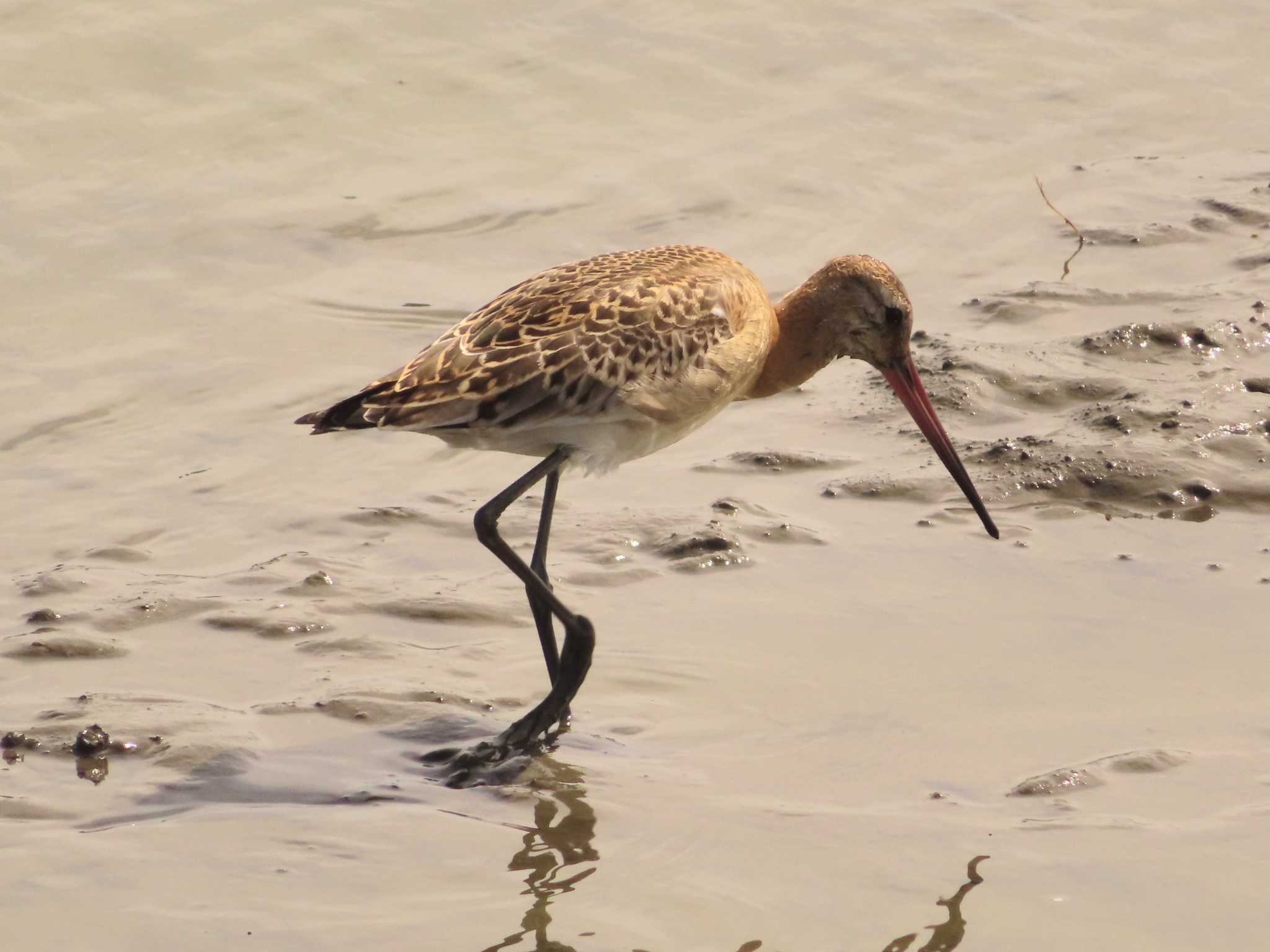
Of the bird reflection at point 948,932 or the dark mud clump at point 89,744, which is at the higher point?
the dark mud clump at point 89,744

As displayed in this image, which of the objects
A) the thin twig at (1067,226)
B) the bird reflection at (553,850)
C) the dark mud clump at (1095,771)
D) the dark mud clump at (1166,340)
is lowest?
the bird reflection at (553,850)

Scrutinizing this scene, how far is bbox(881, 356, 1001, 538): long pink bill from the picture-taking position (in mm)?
5815

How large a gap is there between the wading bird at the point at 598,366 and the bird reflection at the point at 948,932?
1219 mm

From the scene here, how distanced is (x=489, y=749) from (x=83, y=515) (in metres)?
1.99

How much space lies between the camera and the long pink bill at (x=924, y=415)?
5815 millimetres

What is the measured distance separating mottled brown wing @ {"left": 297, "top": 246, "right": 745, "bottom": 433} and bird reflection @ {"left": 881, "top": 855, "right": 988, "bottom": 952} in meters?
1.60

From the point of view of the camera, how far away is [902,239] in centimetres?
845

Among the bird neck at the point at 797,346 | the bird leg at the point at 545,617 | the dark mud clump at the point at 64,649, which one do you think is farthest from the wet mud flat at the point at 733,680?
the bird neck at the point at 797,346

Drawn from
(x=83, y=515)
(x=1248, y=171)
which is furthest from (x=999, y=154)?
(x=83, y=515)

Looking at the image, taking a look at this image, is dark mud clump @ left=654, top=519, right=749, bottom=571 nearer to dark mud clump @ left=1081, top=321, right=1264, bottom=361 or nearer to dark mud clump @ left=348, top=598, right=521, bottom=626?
dark mud clump @ left=348, top=598, right=521, bottom=626

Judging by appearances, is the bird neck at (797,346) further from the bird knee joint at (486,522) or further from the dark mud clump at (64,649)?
the dark mud clump at (64,649)

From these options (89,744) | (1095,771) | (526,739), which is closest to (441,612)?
(526,739)

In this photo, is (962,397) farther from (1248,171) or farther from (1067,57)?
(1067,57)

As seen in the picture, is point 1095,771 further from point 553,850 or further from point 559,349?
point 559,349
